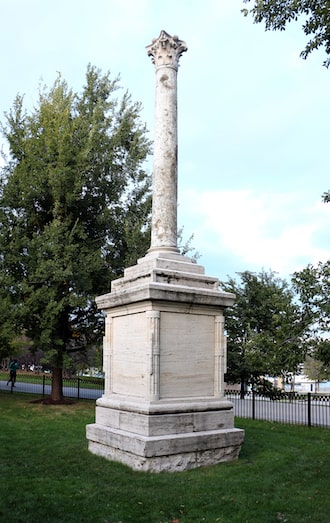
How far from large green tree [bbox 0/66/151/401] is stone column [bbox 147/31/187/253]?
796cm

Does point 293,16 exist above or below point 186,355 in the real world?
above

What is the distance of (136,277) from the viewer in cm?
945

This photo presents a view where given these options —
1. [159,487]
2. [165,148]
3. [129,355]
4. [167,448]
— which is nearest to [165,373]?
[129,355]

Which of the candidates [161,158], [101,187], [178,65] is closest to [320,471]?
[161,158]

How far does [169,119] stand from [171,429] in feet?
19.6

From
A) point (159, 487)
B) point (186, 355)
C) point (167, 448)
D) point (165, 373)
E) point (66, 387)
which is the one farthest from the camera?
point (66, 387)

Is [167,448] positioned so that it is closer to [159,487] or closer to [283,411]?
[159,487]

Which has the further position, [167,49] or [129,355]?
[167,49]

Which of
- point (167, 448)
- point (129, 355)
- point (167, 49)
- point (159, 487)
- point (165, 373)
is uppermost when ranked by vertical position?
point (167, 49)

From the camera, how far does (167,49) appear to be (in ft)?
34.7

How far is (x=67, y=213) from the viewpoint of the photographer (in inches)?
781

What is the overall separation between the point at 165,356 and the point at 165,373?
289 mm

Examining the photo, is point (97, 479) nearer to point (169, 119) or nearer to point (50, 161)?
point (169, 119)

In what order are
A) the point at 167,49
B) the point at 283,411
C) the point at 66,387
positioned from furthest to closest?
the point at 66,387, the point at 283,411, the point at 167,49
